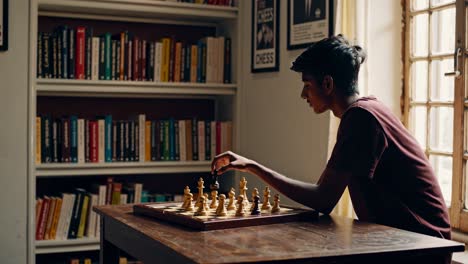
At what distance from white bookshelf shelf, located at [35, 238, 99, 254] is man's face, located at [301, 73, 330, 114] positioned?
1.82 meters

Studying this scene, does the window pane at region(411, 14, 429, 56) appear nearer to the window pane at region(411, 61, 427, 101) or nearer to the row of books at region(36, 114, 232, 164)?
the window pane at region(411, 61, 427, 101)

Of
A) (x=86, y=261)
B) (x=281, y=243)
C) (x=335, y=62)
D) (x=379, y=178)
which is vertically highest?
(x=335, y=62)

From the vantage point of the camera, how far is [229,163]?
2359 millimetres

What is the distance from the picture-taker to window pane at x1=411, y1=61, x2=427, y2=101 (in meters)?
3.13

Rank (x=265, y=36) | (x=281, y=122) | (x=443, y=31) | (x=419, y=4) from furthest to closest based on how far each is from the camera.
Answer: (x=265, y=36) → (x=281, y=122) → (x=419, y=4) → (x=443, y=31)

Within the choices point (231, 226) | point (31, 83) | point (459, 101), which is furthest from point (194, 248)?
point (31, 83)

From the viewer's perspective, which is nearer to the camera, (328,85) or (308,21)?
(328,85)

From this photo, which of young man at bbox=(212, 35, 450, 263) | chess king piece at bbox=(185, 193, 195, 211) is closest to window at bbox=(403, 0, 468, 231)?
young man at bbox=(212, 35, 450, 263)

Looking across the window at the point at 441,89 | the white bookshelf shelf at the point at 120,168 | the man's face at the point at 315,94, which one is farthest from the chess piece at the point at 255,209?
the white bookshelf shelf at the point at 120,168

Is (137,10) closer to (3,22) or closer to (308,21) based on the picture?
(3,22)

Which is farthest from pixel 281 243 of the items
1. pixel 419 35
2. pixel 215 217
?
pixel 419 35

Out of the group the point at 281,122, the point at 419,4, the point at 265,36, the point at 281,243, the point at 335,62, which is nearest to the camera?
the point at 281,243

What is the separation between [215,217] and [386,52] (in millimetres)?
1441

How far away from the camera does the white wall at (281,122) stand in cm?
335
